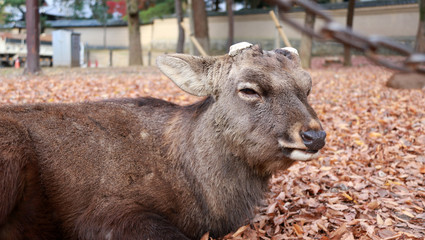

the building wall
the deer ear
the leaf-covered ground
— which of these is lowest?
the leaf-covered ground

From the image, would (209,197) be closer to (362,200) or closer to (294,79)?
(294,79)

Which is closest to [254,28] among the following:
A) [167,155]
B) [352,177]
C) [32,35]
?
[32,35]

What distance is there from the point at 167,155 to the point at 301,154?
4.21 ft

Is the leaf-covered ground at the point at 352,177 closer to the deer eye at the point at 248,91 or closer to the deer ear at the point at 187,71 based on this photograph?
the deer eye at the point at 248,91

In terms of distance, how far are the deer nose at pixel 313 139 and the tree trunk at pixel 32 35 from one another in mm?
13936

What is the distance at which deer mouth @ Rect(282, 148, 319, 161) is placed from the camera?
3.34 meters

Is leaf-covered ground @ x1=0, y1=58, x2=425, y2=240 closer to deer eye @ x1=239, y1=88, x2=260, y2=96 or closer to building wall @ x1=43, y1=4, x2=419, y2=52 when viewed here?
deer eye @ x1=239, y1=88, x2=260, y2=96

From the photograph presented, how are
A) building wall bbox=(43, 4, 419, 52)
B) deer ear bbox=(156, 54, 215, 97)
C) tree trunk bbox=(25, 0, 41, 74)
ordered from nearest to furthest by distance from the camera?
deer ear bbox=(156, 54, 215, 97) < tree trunk bbox=(25, 0, 41, 74) < building wall bbox=(43, 4, 419, 52)

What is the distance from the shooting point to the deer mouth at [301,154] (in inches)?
132

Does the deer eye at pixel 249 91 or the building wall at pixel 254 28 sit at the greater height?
the building wall at pixel 254 28

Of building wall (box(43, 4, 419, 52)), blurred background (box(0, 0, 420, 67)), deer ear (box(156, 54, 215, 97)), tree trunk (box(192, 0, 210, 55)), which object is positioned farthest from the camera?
building wall (box(43, 4, 419, 52))

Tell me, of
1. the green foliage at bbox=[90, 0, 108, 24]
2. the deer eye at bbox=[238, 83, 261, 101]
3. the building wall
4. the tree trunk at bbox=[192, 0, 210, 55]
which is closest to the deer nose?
the deer eye at bbox=[238, 83, 261, 101]

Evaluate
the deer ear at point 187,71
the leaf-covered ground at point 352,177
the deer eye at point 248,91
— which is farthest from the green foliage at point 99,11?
the deer eye at point 248,91

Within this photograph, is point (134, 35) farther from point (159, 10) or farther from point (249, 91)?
point (249, 91)
